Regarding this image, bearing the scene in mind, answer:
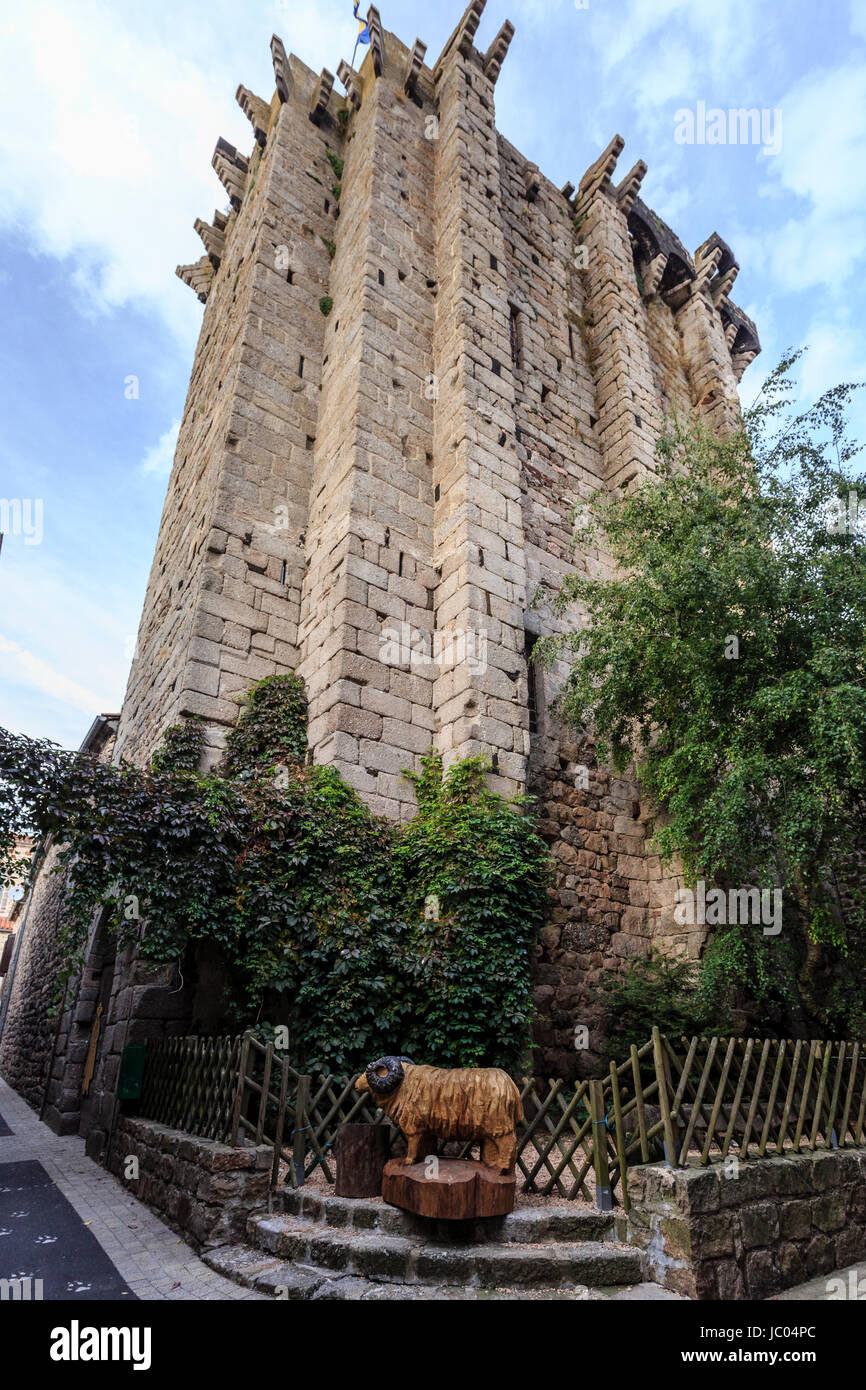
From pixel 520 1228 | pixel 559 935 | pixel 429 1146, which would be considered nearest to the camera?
pixel 520 1228

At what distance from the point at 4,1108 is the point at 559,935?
10.3m

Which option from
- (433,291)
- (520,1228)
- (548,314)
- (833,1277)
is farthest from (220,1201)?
(548,314)

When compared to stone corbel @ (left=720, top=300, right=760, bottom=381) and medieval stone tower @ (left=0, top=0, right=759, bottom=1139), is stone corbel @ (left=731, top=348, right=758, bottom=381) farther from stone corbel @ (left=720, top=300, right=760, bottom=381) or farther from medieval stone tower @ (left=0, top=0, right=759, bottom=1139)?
medieval stone tower @ (left=0, top=0, right=759, bottom=1139)

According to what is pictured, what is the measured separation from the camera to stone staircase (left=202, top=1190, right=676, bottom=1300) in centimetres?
362

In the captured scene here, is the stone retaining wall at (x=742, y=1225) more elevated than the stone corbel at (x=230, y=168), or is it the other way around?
the stone corbel at (x=230, y=168)

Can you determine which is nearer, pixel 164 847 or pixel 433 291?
pixel 164 847

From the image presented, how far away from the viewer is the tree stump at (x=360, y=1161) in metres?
4.34

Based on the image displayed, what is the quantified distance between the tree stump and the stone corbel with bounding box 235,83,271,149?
16.3 metres

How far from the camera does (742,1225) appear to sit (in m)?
4.00

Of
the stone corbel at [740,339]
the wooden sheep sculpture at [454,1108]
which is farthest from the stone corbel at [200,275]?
the wooden sheep sculpture at [454,1108]

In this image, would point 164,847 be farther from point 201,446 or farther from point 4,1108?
point 4,1108

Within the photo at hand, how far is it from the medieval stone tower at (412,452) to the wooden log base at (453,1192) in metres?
3.35

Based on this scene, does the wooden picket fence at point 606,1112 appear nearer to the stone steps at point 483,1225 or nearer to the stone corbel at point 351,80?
the stone steps at point 483,1225

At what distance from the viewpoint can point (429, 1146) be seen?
170 inches
